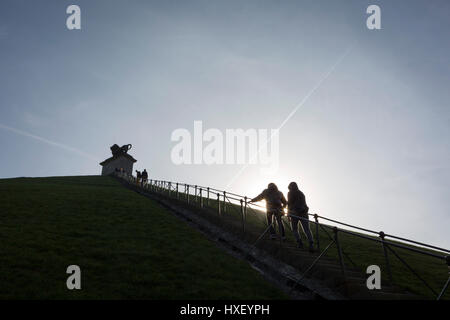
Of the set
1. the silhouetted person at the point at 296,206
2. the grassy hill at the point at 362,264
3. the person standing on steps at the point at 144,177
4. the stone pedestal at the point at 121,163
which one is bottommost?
the grassy hill at the point at 362,264

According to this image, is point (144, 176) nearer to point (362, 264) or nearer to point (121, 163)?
point (362, 264)

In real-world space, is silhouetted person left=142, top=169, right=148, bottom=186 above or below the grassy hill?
above

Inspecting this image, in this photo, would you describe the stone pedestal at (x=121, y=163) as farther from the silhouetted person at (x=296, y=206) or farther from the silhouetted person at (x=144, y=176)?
the silhouetted person at (x=296, y=206)

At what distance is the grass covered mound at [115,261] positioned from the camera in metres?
6.77

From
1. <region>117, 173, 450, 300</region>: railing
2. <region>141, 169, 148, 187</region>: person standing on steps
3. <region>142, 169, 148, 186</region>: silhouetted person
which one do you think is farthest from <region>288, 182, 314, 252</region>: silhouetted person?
<region>142, 169, 148, 186</region>: silhouetted person

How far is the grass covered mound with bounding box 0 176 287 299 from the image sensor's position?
6.77 metres

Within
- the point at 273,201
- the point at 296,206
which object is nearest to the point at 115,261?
the point at 273,201

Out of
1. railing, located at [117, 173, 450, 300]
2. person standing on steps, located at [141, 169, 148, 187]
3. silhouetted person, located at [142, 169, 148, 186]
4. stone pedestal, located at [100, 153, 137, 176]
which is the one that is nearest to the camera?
railing, located at [117, 173, 450, 300]

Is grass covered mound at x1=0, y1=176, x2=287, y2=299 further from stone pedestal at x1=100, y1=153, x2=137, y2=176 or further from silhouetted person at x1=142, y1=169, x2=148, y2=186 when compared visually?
stone pedestal at x1=100, y1=153, x2=137, y2=176

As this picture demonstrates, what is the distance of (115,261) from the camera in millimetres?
8648

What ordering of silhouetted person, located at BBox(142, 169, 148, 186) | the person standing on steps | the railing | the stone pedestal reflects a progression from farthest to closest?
the stone pedestal
silhouetted person, located at BBox(142, 169, 148, 186)
the person standing on steps
the railing

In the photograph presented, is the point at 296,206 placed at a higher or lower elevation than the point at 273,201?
lower

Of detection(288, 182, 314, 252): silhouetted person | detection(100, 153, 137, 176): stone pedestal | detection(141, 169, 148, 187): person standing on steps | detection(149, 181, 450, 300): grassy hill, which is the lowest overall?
detection(149, 181, 450, 300): grassy hill

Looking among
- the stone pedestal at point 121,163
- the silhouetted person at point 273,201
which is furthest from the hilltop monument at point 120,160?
the silhouetted person at point 273,201
